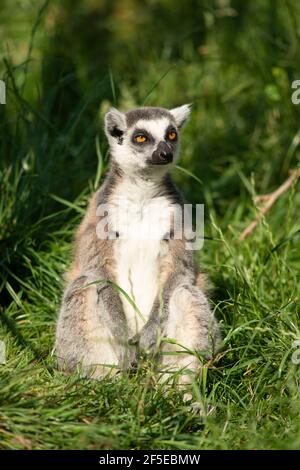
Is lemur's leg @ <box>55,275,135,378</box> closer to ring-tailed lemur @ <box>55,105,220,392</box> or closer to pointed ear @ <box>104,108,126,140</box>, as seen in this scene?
ring-tailed lemur @ <box>55,105,220,392</box>

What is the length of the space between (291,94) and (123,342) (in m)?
3.59

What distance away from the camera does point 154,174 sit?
4.98 metres

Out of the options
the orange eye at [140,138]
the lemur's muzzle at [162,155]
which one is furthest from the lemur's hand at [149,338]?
the orange eye at [140,138]

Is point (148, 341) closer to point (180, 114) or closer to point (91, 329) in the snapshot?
point (91, 329)

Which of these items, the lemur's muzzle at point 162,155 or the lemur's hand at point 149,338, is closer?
the lemur's hand at point 149,338

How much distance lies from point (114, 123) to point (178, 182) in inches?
86.5

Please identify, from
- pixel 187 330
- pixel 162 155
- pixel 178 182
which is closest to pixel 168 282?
pixel 187 330

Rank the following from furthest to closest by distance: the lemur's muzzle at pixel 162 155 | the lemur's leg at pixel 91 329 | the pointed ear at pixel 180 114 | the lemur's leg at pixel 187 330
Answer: the pointed ear at pixel 180 114 → the lemur's muzzle at pixel 162 155 → the lemur's leg at pixel 91 329 → the lemur's leg at pixel 187 330

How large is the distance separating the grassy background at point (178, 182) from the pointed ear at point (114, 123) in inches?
19.5

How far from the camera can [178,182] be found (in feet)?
23.8

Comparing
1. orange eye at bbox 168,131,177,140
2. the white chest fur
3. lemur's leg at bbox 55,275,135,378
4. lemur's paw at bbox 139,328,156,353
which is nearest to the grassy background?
lemur's leg at bbox 55,275,135,378

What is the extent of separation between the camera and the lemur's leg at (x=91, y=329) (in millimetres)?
4594

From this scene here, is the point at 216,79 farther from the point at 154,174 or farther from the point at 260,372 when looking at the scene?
the point at 260,372

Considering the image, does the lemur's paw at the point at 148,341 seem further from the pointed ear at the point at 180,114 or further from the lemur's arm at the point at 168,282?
the pointed ear at the point at 180,114
